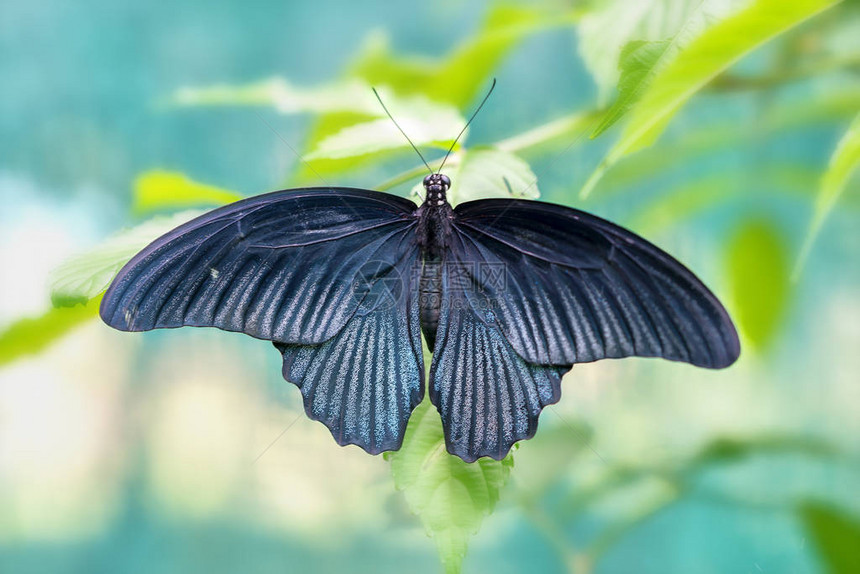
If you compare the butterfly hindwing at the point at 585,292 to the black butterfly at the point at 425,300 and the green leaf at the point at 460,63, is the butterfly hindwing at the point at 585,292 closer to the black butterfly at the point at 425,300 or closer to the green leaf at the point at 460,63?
the black butterfly at the point at 425,300

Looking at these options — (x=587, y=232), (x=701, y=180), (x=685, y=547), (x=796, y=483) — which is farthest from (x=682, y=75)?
(x=685, y=547)

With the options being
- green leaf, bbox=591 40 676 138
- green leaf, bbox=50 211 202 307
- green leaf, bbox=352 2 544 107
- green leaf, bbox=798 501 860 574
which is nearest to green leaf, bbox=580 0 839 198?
green leaf, bbox=591 40 676 138

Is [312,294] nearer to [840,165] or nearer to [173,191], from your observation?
[173,191]

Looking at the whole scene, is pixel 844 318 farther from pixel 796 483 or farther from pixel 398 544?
pixel 398 544

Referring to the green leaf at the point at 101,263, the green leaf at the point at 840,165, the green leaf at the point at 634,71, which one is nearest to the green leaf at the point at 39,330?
the green leaf at the point at 101,263

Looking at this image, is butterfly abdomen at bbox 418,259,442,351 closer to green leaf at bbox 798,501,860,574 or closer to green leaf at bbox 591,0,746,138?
green leaf at bbox 591,0,746,138

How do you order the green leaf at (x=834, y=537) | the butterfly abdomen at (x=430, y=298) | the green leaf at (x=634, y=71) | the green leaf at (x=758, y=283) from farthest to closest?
the green leaf at (x=758, y=283)
the green leaf at (x=834, y=537)
the butterfly abdomen at (x=430, y=298)
the green leaf at (x=634, y=71)

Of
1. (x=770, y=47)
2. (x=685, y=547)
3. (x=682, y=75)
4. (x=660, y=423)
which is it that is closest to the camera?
(x=682, y=75)
